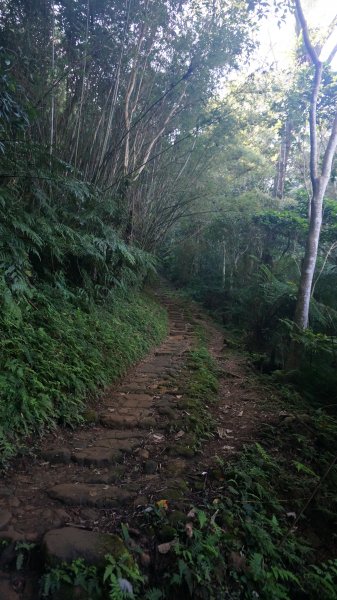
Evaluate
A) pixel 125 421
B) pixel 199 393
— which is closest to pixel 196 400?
pixel 199 393

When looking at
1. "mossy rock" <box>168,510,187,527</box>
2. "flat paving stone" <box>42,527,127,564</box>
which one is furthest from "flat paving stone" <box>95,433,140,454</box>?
"flat paving stone" <box>42,527,127,564</box>

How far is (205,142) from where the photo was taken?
9.79 m

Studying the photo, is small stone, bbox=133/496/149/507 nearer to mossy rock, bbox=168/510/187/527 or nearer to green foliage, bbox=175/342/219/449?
mossy rock, bbox=168/510/187/527

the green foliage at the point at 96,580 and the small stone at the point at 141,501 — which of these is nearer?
the green foliage at the point at 96,580

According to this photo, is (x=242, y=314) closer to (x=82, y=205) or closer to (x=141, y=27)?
(x=82, y=205)

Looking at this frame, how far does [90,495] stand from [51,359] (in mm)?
1585

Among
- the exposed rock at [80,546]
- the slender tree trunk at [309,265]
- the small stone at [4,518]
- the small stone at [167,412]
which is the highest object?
the slender tree trunk at [309,265]

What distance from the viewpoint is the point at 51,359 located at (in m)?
3.54

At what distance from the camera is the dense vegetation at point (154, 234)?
2.28 meters

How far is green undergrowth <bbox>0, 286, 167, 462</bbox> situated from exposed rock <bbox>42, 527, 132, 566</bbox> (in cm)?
89

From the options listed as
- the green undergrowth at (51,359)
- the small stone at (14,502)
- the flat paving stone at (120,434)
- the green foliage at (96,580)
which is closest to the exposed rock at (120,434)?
the flat paving stone at (120,434)

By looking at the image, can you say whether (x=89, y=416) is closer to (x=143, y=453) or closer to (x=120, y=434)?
(x=120, y=434)

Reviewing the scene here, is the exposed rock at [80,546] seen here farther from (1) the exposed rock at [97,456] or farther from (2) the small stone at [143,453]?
(2) the small stone at [143,453]

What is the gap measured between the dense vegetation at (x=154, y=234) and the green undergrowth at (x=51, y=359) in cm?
2
